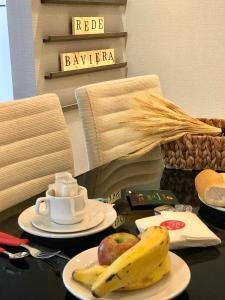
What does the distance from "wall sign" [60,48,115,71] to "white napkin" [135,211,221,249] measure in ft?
5.02

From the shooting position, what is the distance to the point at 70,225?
1013 millimetres

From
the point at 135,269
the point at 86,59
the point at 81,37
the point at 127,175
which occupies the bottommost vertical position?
the point at 127,175

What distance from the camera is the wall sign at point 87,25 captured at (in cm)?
245

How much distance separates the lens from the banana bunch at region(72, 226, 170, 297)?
705 mm

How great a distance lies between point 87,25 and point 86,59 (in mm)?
181

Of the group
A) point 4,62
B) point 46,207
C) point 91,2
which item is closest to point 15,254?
point 46,207

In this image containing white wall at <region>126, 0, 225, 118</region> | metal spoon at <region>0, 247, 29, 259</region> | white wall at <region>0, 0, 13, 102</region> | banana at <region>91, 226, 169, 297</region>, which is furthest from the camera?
white wall at <region>126, 0, 225, 118</region>

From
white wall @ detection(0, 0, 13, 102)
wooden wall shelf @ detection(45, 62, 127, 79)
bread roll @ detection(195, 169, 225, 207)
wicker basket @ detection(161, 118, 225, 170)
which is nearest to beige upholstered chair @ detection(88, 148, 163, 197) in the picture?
wicker basket @ detection(161, 118, 225, 170)

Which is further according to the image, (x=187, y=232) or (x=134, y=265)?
(x=187, y=232)

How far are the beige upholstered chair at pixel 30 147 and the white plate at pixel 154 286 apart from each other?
63 cm

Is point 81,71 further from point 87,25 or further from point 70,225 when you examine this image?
point 70,225

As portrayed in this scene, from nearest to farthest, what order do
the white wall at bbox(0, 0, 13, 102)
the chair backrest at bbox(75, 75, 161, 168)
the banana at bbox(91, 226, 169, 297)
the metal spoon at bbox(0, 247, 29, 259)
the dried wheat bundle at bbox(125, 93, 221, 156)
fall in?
the banana at bbox(91, 226, 169, 297) → the metal spoon at bbox(0, 247, 29, 259) → the dried wheat bundle at bbox(125, 93, 221, 156) → the chair backrest at bbox(75, 75, 161, 168) → the white wall at bbox(0, 0, 13, 102)

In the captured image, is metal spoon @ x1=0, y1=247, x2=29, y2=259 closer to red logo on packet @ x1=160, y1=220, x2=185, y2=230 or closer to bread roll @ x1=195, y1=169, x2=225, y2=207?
red logo on packet @ x1=160, y1=220, x2=185, y2=230

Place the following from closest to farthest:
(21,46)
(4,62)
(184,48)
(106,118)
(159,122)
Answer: (159,122) → (106,118) → (21,46) → (4,62) → (184,48)
